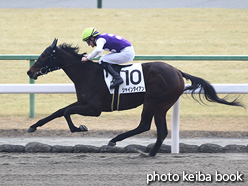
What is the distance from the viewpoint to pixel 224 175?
4270 millimetres

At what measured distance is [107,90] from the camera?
514 centimetres

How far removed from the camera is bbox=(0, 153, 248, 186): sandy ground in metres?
4.15

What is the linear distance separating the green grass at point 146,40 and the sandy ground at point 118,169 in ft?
5.88

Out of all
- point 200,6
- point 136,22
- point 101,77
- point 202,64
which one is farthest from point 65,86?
point 200,6

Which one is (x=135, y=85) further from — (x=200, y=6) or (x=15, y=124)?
(x=200, y=6)

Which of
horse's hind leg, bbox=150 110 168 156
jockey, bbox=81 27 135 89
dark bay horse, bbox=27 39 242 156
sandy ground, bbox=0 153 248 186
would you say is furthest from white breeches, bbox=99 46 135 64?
sandy ground, bbox=0 153 248 186

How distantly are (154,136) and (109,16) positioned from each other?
7.43 m

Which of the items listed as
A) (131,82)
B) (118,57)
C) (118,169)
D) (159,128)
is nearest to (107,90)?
(131,82)

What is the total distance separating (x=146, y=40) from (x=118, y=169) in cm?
689

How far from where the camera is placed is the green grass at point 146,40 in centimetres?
733

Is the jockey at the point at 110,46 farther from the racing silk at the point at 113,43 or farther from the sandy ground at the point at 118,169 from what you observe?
the sandy ground at the point at 118,169

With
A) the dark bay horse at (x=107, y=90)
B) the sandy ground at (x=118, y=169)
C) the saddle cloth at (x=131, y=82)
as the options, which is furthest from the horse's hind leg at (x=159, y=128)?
the saddle cloth at (x=131, y=82)

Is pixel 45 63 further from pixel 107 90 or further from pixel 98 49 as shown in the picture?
pixel 107 90

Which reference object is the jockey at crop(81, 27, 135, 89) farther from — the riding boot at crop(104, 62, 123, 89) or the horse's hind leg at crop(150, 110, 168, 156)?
the horse's hind leg at crop(150, 110, 168, 156)
